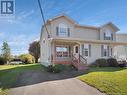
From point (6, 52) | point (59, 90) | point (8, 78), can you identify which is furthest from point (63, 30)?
point (6, 52)

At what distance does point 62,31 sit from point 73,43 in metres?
2.28

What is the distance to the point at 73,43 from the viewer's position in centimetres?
2289

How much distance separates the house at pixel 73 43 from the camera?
854 inches

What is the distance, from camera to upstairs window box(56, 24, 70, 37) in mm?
23125

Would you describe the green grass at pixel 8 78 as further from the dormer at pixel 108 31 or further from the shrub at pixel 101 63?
the dormer at pixel 108 31

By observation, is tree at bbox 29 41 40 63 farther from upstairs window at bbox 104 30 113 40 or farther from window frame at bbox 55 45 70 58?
window frame at bbox 55 45 70 58

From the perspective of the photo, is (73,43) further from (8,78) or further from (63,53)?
(8,78)

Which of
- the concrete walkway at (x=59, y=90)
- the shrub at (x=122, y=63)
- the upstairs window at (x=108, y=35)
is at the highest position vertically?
the upstairs window at (x=108, y=35)

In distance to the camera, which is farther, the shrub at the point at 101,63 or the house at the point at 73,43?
the shrub at the point at 101,63

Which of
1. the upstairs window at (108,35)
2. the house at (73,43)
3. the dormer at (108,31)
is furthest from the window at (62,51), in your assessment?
the upstairs window at (108,35)

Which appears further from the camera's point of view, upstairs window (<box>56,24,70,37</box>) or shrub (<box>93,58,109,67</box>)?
shrub (<box>93,58,109,67</box>)

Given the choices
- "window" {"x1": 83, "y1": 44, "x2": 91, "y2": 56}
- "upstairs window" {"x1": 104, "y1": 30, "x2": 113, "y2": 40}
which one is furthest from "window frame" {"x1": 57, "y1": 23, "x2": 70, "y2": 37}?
"upstairs window" {"x1": 104, "y1": 30, "x2": 113, "y2": 40}

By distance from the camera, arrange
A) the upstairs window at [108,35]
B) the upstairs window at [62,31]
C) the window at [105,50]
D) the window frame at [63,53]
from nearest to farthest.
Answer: the window frame at [63,53]
the upstairs window at [62,31]
the window at [105,50]
the upstairs window at [108,35]

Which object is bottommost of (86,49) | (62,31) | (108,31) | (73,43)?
(86,49)
